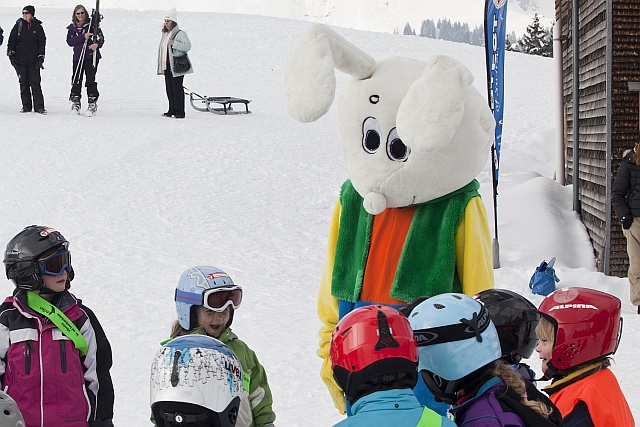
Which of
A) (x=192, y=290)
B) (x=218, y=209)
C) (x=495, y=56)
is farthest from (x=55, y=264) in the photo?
(x=218, y=209)

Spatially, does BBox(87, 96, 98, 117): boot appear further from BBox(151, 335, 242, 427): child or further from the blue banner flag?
BBox(151, 335, 242, 427): child

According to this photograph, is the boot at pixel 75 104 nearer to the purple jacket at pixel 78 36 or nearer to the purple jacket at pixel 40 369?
the purple jacket at pixel 78 36

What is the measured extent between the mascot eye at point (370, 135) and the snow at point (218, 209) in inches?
83.8

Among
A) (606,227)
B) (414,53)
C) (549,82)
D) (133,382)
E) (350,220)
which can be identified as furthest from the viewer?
(414,53)

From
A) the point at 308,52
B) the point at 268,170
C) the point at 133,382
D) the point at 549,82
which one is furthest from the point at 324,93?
the point at 549,82

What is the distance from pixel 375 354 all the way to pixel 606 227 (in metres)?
7.81

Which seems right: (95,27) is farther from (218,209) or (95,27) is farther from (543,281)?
(543,281)

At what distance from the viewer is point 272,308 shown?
7.59 meters

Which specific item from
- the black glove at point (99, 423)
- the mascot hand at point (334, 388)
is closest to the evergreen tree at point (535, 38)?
the mascot hand at point (334, 388)

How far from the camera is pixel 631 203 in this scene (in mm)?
7898

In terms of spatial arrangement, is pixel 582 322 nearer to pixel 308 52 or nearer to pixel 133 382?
pixel 308 52

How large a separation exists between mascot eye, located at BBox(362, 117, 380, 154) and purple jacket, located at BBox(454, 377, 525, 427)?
56.5 inches

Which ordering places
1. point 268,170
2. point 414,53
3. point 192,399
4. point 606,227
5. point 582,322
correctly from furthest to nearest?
point 414,53 → point 268,170 → point 606,227 → point 582,322 → point 192,399

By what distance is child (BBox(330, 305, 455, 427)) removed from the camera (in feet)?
7.59
